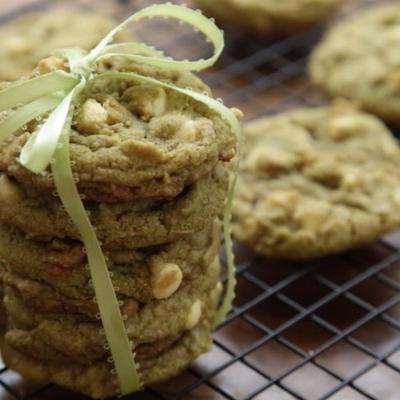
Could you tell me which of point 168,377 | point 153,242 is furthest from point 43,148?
point 168,377

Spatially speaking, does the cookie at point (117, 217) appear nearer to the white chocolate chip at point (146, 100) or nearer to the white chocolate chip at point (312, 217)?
the white chocolate chip at point (146, 100)

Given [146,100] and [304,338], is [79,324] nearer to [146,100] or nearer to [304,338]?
[146,100]

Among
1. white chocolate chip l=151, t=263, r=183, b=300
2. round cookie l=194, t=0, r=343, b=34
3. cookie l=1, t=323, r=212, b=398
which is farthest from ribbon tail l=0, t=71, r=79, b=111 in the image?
round cookie l=194, t=0, r=343, b=34

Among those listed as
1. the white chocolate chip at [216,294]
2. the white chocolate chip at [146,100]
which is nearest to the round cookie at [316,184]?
the white chocolate chip at [216,294]

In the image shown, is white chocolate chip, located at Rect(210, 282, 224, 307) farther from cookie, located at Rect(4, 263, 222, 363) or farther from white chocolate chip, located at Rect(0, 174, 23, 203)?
white chocolate chip, located at Rect(0, 174, 23, 203)

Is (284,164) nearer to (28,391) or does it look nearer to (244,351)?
(244,351)

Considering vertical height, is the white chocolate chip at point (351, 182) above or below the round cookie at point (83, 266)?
below

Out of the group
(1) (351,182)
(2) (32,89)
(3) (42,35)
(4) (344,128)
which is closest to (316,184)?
(1) (351,182)
